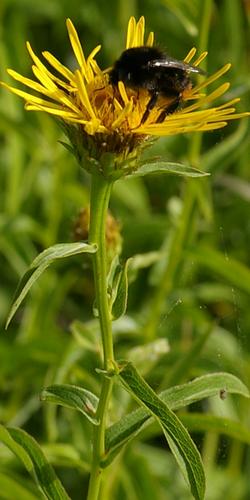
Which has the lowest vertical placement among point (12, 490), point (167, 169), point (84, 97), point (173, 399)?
point (12, 490)

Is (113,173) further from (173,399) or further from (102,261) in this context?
(173,399)

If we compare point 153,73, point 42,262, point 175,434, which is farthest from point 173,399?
point 153,73

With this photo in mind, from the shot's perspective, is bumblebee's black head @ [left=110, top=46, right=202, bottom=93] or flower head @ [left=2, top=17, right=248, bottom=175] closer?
flower head @ [left=2, top=17, right=248, bottom=175]

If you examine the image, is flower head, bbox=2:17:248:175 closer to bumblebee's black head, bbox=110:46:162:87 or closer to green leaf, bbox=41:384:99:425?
bumblebee's black head, bbox=110:46:162:87

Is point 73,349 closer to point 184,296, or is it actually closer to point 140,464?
point 140,464

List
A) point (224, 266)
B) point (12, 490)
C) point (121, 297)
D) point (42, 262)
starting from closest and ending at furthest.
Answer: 1. point (42, 262)
2. point (121, 297)
3. point (12, 490)
4. point (224, 266)

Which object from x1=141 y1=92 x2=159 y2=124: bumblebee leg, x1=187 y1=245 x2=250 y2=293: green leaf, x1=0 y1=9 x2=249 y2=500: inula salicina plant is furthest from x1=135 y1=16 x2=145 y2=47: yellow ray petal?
x1=187 y1=245 x2=250 y2=293: green leaf

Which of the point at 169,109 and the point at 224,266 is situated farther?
the point at 224,266
